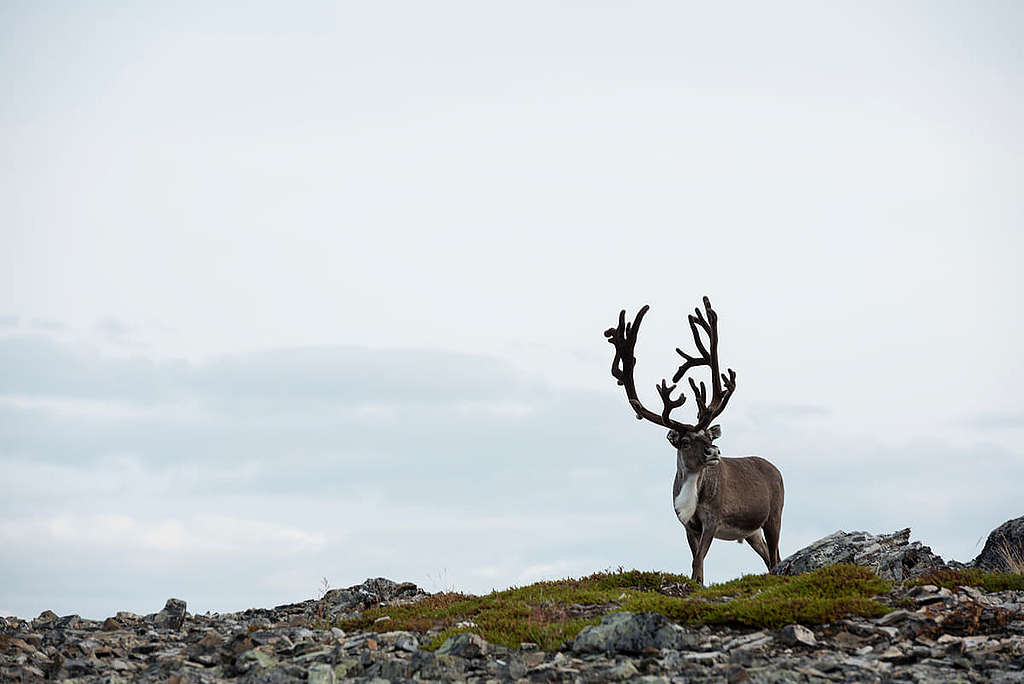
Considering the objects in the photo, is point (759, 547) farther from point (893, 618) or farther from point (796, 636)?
point (796, 636)

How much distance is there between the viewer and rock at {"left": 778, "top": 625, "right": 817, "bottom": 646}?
1352 centimetres

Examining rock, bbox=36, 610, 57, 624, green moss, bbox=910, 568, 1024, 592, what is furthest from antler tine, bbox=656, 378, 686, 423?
rock, bbox=36, 610, 57, 624

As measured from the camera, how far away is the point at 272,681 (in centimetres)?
1303

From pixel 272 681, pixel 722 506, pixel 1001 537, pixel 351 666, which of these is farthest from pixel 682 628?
pixel 1001 537

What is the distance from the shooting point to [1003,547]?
22.1 metres

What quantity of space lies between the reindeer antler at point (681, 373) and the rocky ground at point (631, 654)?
20.0 feet

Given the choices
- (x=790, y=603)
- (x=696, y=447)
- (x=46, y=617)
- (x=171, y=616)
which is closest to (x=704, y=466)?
(x=696, y=447)

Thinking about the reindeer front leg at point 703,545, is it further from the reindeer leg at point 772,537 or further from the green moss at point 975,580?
the green moss at point 975,580

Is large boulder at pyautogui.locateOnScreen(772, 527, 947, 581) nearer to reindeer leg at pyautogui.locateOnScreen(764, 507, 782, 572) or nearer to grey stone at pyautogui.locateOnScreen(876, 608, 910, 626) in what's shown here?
reindeer leg at pyautogui.locateOnScreen(764, 507, 782, 572)

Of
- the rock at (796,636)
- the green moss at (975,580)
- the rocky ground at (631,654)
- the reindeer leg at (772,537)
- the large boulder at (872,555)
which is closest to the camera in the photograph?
the rocky ground at (631,654)

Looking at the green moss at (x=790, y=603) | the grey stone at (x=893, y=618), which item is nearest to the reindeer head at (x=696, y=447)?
the green moss at (x=790, y=603)

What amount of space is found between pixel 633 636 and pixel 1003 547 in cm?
1225

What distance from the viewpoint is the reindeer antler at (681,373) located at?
2112 centimetres

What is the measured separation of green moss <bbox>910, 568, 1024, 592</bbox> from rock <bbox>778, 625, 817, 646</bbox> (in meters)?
3.94
